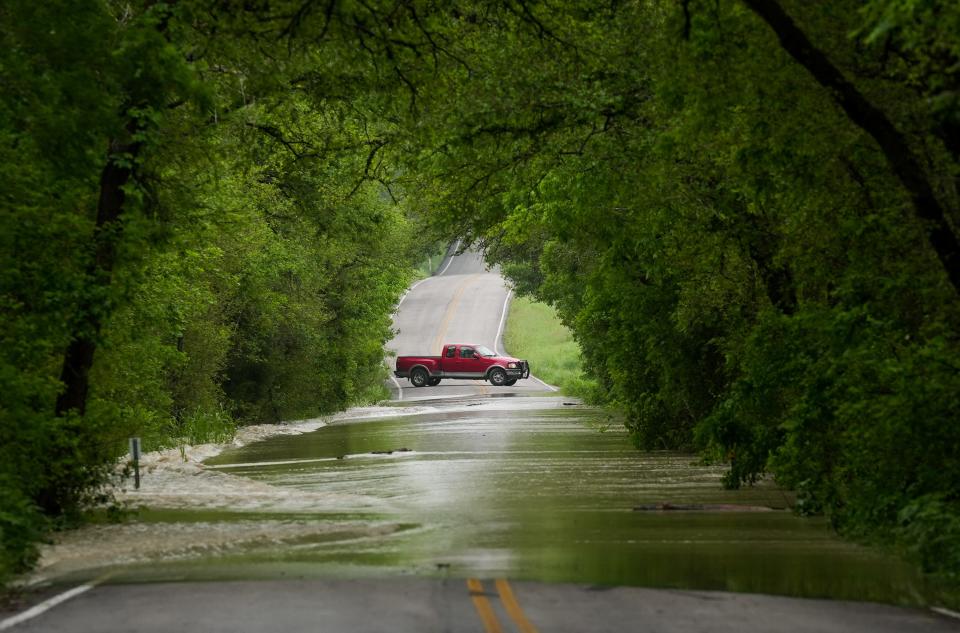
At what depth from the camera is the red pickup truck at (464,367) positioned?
242 feet

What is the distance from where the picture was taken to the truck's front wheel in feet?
243

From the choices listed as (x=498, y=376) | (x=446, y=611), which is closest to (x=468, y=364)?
(x=498, y=376)

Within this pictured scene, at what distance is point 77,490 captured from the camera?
1959 centimetres

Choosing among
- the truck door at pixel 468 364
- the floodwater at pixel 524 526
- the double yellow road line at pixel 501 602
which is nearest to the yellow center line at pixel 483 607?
the double yellow road line at pixel 501 602

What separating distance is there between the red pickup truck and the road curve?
645 millimetres

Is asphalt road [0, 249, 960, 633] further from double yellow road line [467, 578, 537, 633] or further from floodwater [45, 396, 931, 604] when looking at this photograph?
floodwater [45, 396, 931, 604]

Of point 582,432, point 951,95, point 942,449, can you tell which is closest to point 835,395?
point 942,449

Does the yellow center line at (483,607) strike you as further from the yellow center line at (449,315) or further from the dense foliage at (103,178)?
the yellow center line at (449,315)

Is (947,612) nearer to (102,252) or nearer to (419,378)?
(102,252)

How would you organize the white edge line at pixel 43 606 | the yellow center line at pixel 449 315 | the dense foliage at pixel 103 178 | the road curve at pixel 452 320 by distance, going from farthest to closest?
the yellow center line at pixel 449 315 < the road curve at pixel 452 320 < the dense foliage at pixel 103 178 < the white edge line at pixel 43 606

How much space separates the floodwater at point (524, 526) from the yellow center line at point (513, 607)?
0.75 metres

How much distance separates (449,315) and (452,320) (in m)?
1.92

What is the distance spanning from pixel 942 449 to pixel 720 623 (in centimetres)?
503

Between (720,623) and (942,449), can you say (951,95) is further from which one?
(942,449)
